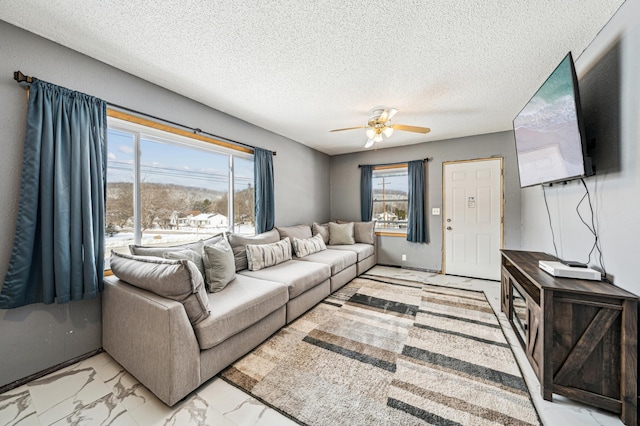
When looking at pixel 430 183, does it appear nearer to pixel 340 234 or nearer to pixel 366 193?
pixel 366 193

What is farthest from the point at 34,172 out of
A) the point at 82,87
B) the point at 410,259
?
the point at 410,259

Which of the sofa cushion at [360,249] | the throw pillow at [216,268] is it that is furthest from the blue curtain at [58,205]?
the sofa cushion at [360,249]

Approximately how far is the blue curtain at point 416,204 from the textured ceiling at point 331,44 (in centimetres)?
170

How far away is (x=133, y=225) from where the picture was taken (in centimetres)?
237

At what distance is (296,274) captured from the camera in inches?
105

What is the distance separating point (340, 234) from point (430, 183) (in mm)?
1935

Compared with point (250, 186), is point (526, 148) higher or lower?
higher

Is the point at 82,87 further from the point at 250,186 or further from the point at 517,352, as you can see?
the point at 517,352

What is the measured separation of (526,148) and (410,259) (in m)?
2.78

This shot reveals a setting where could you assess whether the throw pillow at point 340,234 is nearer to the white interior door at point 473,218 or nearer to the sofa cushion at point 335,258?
the sofa cushion at point 335,258

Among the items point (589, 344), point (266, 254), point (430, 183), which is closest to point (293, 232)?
point (266, 254)

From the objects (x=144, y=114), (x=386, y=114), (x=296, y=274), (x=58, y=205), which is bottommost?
(x=296, y=274)

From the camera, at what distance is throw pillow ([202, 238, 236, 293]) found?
2176 mm

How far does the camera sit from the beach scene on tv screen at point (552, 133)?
5.42ft
